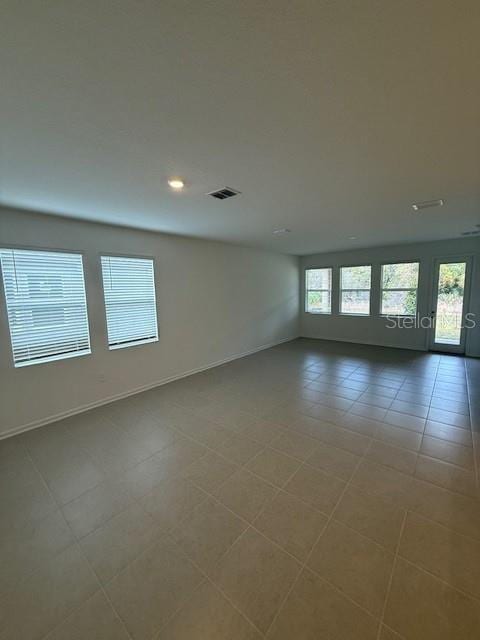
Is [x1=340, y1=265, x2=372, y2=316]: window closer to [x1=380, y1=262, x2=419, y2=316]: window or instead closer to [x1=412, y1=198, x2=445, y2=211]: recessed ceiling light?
[x1=380, y1=262, x2=419, y2=316]: window

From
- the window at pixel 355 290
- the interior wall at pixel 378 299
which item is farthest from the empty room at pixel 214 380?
the window at pixel 355 290

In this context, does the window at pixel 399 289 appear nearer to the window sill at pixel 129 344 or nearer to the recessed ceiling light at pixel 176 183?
the window sill at pixel 129 344

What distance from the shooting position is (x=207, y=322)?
16.7ft

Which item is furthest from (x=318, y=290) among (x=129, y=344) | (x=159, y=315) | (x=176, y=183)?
(x=176, y=183)

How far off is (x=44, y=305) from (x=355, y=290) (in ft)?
21.8

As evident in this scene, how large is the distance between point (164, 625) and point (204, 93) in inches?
102

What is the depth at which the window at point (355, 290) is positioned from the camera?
6.60m

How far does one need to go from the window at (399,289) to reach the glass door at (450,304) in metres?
0.41

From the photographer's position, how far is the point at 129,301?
388 centimetres

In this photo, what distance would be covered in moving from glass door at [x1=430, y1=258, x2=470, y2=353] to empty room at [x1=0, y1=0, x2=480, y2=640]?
169 centimetres

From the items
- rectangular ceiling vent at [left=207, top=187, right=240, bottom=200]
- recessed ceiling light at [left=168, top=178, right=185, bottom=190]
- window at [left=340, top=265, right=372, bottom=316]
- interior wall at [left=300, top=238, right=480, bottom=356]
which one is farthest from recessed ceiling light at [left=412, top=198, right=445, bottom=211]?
window at [left=340, top=265, right=372, bottom=316]

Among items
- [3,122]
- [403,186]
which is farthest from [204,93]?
[403,186]

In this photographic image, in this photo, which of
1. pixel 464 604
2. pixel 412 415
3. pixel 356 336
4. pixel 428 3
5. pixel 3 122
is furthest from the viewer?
pixel 356 336

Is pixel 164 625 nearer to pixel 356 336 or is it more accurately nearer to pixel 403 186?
pixel 403 186
